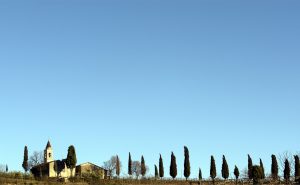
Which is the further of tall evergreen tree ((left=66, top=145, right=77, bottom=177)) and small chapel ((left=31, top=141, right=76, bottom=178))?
small chapel ((left=31, top=141, right=76, bottom=178))

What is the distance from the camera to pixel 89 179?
88125mm

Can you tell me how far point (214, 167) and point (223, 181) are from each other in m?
2.93

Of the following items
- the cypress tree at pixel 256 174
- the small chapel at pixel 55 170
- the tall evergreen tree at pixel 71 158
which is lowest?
the cypress tree at pixel 256 174

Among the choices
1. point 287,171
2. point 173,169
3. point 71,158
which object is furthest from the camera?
point 173,169

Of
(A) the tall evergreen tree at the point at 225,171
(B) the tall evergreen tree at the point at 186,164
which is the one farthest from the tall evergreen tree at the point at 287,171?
(B) the tall evergreen tree at the point at 186,164

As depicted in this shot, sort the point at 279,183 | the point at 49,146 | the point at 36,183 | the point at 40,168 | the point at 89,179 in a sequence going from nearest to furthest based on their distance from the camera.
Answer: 1. the point at 36,183
2. the point at 89,179
3. the point at 279,183
4. the point at 40,168
5. the point at 49,146

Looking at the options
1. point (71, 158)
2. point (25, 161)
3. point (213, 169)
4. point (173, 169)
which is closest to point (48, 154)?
point (25, 161)

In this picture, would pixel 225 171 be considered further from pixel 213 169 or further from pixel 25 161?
pixel 25 161

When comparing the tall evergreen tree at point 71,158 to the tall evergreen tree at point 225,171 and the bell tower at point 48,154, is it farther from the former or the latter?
the tall evergreen tree at point 225,171

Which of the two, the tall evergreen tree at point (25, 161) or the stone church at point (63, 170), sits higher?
the tall evergreen tree at point (25, 161)

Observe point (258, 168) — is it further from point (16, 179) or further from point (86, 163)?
point (16, 179)

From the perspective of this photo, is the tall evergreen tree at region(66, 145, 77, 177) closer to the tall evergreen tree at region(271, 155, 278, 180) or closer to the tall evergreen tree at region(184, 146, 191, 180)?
the tall evergreen tree at region(184, 146, 191, 180)

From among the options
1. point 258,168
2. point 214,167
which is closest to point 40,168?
point 214,167

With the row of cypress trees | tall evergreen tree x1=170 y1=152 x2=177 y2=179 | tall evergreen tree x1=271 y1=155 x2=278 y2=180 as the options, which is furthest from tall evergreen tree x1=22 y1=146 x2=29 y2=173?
tall evergreen tree x1=271 y1=155 x2=278 y2=180
